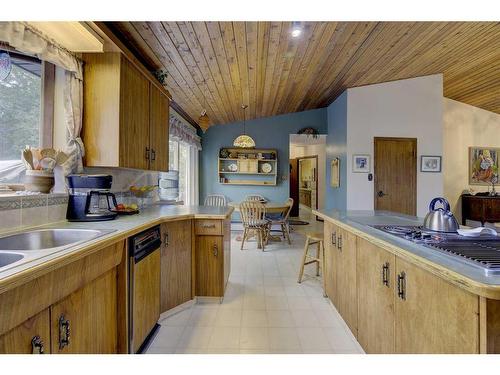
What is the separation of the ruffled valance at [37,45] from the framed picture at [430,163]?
526 centimetres

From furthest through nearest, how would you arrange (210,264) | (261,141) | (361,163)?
(261,141) < (361,163) < (210,264)

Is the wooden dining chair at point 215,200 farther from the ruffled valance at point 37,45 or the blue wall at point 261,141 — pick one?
the ruffled valance at point 37,45

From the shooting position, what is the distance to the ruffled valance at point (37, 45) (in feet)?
4.39

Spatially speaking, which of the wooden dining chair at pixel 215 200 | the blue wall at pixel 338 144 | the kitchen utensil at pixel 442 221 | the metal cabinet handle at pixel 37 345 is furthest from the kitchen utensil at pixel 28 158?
the blue wall at pixel 338 144

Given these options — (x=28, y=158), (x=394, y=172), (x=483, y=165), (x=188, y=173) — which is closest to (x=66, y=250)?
(x=28, y=158)

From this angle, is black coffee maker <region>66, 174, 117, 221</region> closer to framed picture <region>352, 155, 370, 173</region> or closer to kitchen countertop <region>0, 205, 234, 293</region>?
kitchen countertop <region>0, 205, 234, 293</region>

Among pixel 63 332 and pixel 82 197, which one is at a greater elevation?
pixel 82 197

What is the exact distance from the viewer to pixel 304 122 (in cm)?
630

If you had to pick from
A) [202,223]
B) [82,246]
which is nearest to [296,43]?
[202,223]

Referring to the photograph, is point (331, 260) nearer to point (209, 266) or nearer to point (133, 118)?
point (209, 266)

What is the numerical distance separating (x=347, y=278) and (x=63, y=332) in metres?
1.67

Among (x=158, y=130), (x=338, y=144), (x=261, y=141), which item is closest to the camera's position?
(x=158, y=130)

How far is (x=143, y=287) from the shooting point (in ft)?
5.42

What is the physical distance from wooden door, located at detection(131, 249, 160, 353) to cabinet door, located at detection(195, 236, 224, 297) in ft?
1.73
